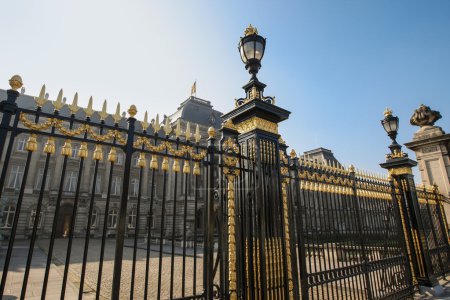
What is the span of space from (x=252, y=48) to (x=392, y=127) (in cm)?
540

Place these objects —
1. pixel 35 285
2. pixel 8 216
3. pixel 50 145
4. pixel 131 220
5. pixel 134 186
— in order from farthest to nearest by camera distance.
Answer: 1. pixel 134 186
2. pixel 131 220
3. pixel 8 216
4. pixel 35 285
5. pixel 50 145

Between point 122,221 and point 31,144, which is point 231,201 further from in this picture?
point 31,144

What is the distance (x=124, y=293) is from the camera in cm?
723

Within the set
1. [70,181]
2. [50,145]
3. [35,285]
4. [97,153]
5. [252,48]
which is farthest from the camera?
[70,181]

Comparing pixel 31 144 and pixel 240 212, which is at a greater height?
pixel 31 144

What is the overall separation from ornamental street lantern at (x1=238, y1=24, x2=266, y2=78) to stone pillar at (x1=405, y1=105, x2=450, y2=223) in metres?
8.35

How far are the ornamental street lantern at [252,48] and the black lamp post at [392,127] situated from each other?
16.5 feet

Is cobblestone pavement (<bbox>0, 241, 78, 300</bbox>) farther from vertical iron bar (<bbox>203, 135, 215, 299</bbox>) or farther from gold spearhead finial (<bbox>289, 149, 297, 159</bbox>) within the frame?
gold spearhead finial (<bbox>289, 149, 297, 159</bbox>)

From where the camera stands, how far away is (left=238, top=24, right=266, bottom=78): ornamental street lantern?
4285mm

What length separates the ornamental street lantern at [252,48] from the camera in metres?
4.29

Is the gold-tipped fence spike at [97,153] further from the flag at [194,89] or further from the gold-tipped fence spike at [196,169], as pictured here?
the flag at [194,89]

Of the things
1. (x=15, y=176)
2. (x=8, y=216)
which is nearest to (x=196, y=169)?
(x=8, y=216)

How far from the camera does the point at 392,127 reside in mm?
7457

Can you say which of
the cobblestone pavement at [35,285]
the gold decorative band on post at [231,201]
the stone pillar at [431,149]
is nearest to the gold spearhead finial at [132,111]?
the gold decorative band on post at [231,201]
